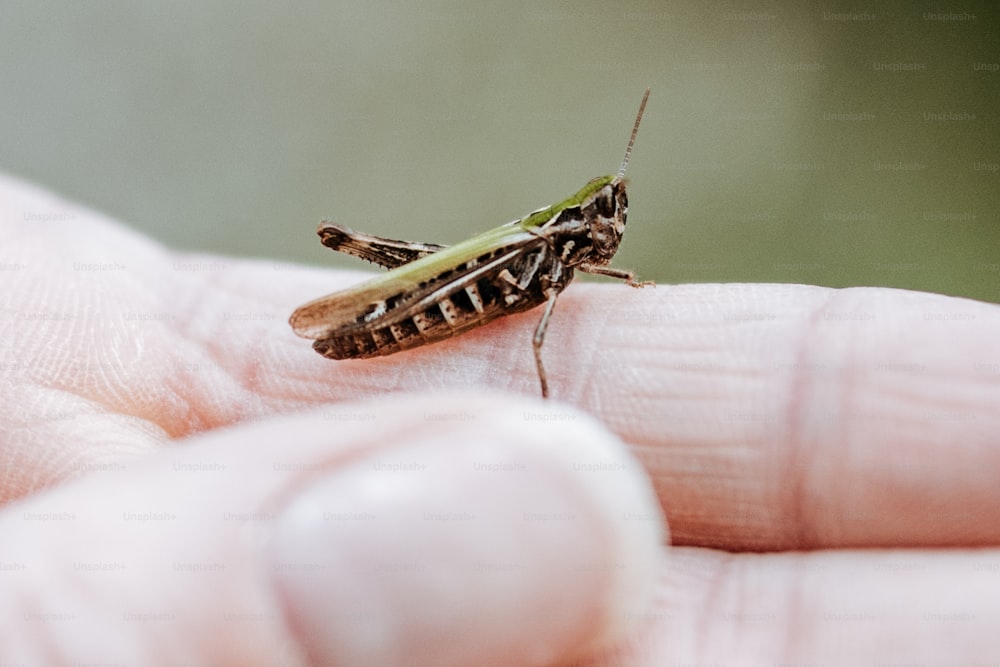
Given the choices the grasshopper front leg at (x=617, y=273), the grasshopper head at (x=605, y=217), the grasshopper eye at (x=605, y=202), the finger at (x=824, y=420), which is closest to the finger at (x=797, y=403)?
the finger at (x=824, y=420)

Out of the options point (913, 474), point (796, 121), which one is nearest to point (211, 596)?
point (913, 474)

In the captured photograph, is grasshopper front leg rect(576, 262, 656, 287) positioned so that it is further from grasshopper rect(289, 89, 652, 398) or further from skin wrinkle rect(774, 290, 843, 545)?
skin wrinkle rect(774, 290, 843, 545)

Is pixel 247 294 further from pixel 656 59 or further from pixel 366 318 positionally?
pixel 656 59

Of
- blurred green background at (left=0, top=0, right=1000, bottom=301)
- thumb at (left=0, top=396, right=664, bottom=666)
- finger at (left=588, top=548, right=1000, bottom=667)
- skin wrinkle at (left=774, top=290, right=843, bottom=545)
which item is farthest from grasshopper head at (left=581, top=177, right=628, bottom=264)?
blurred green background at (left=0, top=0, right=1000, bottom=301)

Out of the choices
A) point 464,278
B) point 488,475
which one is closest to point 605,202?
point 464,278

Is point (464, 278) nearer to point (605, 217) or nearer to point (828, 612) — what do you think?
point (605, 217)
